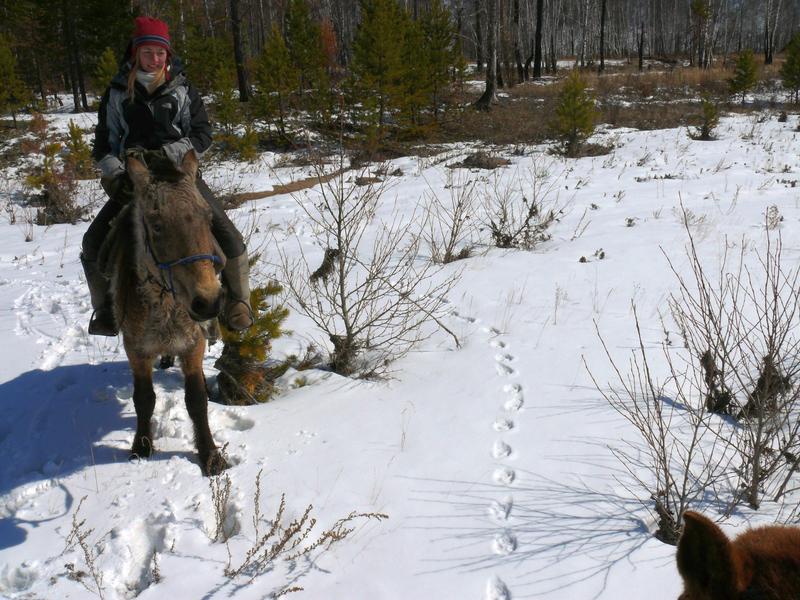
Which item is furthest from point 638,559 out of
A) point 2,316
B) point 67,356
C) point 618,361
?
point 2,316

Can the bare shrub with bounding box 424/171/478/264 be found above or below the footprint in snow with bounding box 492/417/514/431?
above

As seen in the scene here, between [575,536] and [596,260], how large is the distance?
4.93 m

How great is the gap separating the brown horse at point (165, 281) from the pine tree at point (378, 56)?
15340mm

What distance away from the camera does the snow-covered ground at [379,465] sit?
2422 mm

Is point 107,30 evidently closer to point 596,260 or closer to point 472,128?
point 472,128

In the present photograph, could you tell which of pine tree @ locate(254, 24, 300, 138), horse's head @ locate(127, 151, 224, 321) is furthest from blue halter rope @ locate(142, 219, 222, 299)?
pine tree @ locate(254, 24, 300, 138)

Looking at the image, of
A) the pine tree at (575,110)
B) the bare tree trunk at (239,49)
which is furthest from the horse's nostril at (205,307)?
the bare tree trunk at (239,49)

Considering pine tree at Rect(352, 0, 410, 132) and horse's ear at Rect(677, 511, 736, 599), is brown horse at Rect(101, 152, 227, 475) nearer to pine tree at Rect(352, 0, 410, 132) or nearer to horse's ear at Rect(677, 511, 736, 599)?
horse's ear at Rect(677, 511, 736, 599)

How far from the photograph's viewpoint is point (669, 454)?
2992mm

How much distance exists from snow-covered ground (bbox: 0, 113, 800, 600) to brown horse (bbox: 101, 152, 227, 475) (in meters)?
0.35

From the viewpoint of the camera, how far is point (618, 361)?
14.6 ft

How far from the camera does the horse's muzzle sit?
2428 mm

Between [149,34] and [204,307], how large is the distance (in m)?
1.82

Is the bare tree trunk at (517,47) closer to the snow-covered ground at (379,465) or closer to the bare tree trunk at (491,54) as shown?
the bare tree trunk at (491,54)
